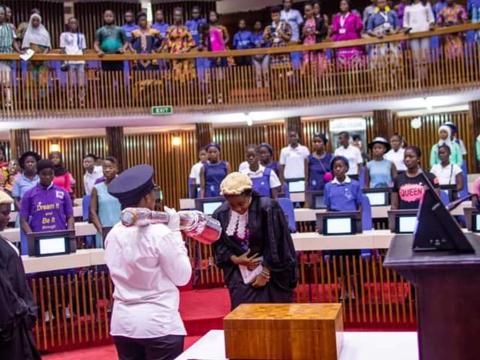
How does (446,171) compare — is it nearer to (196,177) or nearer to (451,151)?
(451,151)

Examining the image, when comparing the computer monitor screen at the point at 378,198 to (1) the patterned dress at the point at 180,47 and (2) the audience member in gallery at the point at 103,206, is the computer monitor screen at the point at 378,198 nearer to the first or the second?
(2) the audience member in gallery at the point at 103,206

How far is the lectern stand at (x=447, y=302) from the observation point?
4.98ft

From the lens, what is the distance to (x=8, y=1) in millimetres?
14828

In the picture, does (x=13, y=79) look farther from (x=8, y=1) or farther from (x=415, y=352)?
(x=415, y=352)

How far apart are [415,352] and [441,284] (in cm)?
58

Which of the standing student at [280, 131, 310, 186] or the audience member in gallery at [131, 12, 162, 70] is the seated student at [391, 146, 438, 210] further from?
the audience member in gallery at [131, 12, 162, 70]

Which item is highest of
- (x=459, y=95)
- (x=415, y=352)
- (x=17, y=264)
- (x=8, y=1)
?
(x=8, y=1)

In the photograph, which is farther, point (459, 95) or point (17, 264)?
point (459, 95)

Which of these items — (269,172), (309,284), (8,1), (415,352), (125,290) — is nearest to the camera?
(415,352)

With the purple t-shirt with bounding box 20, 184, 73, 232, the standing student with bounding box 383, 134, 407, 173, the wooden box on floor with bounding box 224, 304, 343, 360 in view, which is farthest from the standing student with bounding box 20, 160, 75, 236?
the standing student with bounding box 383, 134, 407, 173

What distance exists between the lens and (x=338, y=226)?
5594 millimetres

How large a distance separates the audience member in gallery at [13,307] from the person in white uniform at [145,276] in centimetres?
59

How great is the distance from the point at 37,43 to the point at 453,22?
7149 mm

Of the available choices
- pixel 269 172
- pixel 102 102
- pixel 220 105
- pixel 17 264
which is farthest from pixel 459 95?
pixel 17 264
